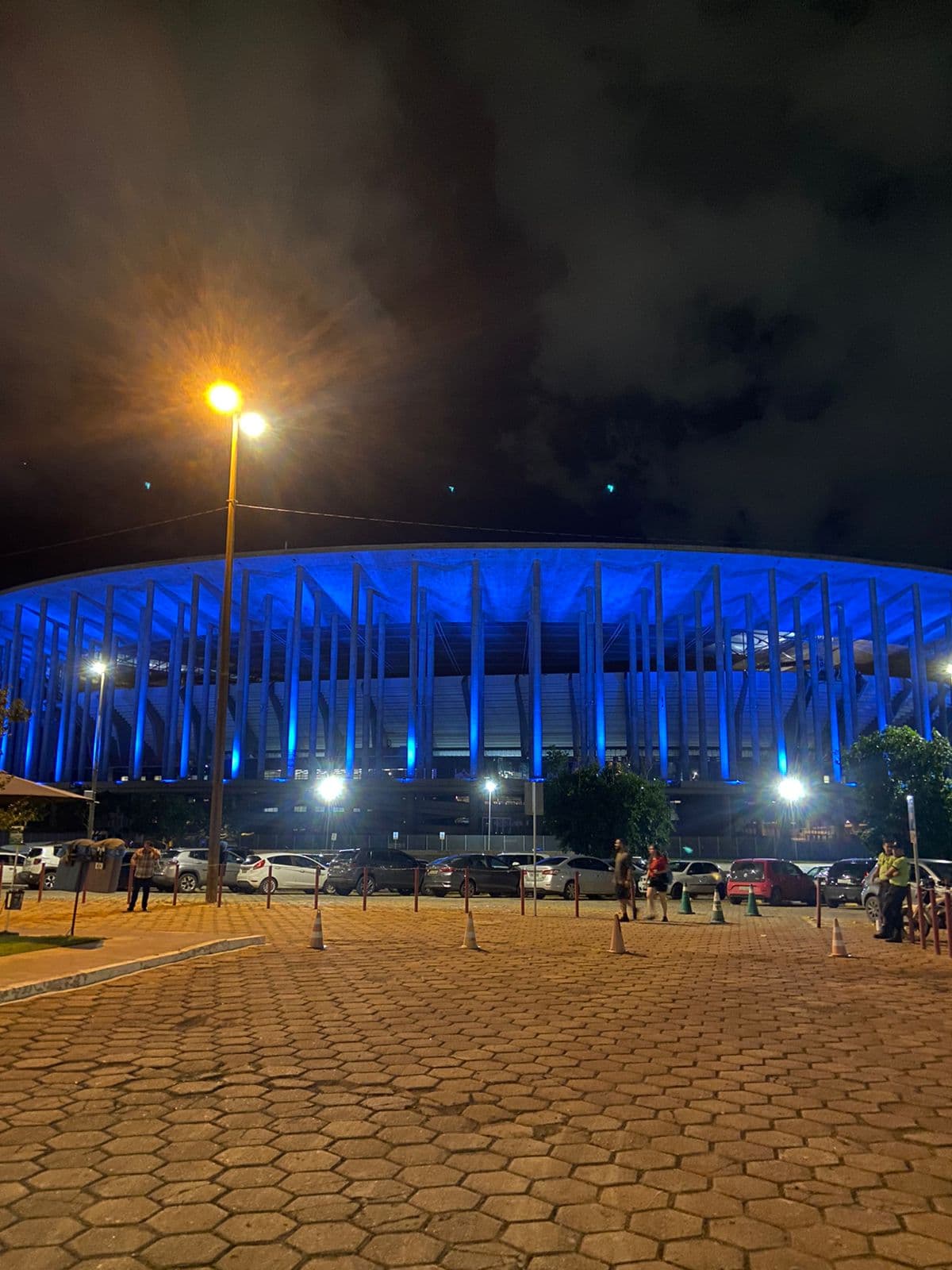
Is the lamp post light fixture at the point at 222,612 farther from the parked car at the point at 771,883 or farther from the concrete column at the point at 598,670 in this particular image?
the concrete column at the point at 598,670

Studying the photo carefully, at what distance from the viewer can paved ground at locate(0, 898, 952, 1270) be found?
3.73m

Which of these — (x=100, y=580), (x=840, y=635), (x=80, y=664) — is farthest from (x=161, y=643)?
(x=840, y=635)

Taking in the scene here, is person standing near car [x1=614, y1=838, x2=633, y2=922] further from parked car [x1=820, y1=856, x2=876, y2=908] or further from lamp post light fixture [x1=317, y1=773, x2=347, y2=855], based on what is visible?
lamp post light fixture [x1=317, y1=773, x2=347, y2=855]

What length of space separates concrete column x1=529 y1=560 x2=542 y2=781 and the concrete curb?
4231 centimetres

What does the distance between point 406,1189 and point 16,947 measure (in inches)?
391

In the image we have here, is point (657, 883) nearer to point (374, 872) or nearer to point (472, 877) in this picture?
point (472, 877)

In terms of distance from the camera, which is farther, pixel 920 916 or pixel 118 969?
pixel 920 916

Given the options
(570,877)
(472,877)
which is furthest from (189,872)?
(570,877)

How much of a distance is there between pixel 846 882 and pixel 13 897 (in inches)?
893

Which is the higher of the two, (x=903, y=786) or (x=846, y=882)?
(x=903, y=786)

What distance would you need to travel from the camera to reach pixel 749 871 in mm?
28250

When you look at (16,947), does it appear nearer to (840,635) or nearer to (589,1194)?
(589,1194)

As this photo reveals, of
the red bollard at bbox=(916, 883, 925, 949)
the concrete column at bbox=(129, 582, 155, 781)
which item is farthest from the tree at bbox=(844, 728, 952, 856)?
the concrete column at bbox=(129, 582, 155, 781)

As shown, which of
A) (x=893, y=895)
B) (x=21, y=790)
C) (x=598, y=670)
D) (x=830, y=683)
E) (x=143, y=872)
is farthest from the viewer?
(x=830, y=683)
